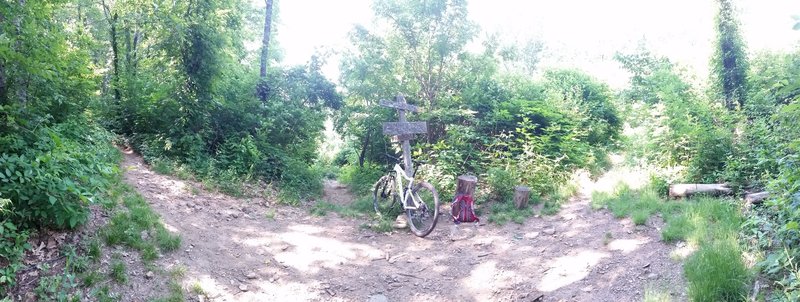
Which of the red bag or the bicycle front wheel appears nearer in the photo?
the bicycle front wheel

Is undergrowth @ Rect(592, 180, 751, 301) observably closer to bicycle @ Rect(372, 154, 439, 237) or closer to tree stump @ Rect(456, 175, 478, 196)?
tree stump @ Rect(456, 175, 478, 196)

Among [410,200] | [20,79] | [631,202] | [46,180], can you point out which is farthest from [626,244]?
[20,79]

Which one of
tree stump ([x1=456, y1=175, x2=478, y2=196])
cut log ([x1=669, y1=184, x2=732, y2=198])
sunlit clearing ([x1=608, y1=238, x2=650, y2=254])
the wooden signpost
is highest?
the wooden signpost

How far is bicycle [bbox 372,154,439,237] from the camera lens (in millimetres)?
6984

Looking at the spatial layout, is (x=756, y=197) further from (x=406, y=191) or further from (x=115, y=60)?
(x=115, y=60)

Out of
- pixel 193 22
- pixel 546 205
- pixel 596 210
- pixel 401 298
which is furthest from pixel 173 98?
pixel 596 210

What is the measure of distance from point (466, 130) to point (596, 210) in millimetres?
3755

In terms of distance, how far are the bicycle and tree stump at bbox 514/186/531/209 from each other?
152cm

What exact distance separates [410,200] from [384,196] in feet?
4.78

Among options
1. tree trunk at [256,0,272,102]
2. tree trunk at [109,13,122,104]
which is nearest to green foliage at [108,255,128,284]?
tree trunk at [109,13,122,104]

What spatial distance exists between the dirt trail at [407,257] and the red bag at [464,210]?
25cm

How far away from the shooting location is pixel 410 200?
7.30 m

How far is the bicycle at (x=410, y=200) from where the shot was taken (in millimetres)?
6984

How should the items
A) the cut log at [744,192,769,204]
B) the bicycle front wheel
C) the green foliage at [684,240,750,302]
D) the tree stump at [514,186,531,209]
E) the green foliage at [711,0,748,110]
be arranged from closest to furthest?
the green foliage at [684,240,750,302] → the cut log at [744,192,769,204] → the bicycle front wheel → the tree stump at [514,186,531,209] → the green foliage at [711,0,748,110]
